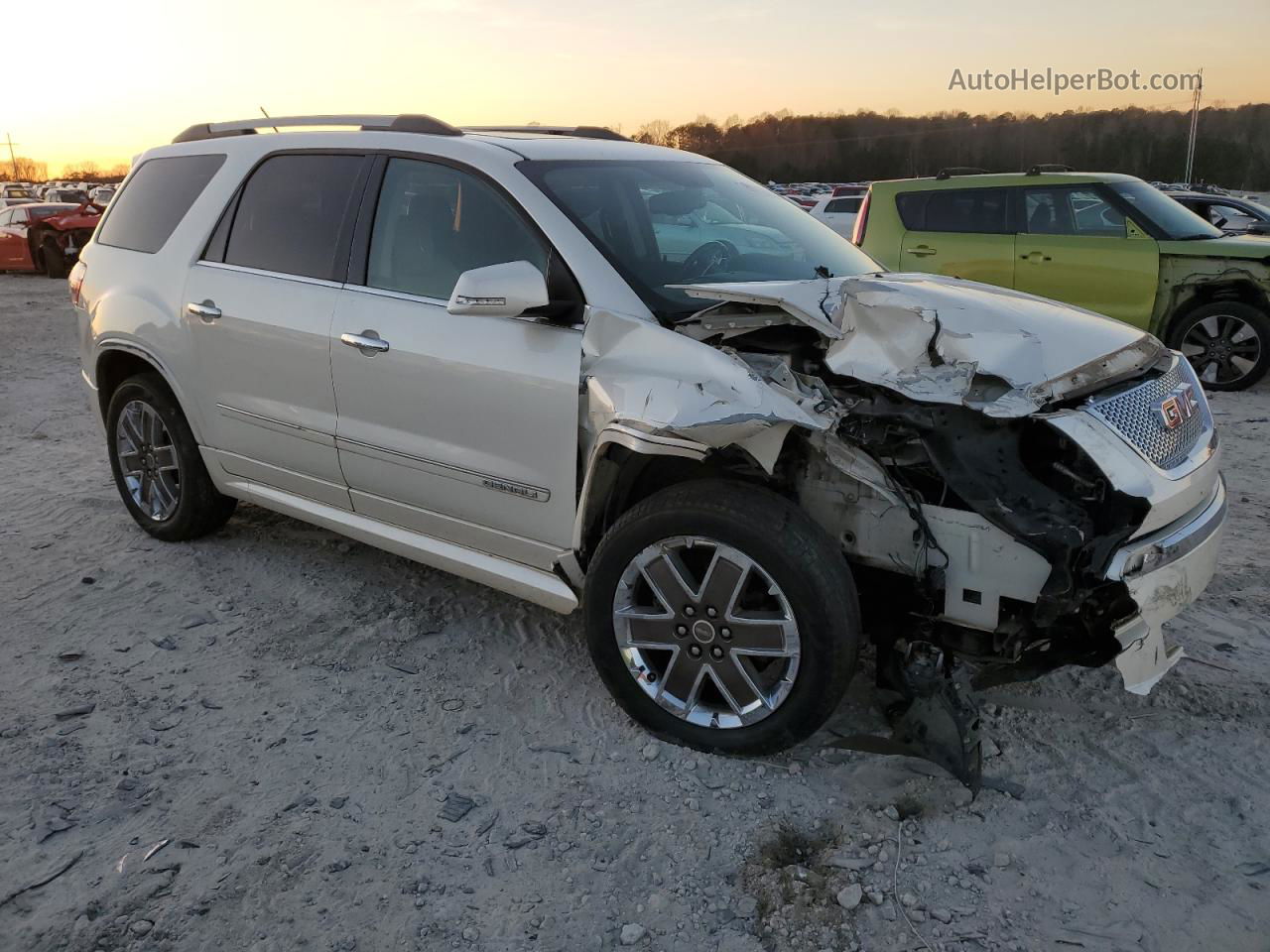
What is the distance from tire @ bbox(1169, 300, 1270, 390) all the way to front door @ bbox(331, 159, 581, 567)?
6.82 m

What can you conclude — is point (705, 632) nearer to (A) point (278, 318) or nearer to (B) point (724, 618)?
(B) point (724, 618)

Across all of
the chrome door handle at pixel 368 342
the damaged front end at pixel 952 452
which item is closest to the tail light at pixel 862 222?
the damaged front end at pixel 952 452

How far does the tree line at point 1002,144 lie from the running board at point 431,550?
45.4 metres

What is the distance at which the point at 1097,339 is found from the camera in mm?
2980

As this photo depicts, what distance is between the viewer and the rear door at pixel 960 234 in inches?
343

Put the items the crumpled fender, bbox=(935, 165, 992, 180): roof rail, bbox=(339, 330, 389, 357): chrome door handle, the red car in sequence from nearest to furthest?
1. the crumpled fender
2. bbox=(339, 330, 389, 357): chrome door handle
3. bbox=(935, 165, 992, 180): roof rail
4. the red car

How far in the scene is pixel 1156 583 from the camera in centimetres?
262

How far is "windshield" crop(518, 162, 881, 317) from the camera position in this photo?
130 inches

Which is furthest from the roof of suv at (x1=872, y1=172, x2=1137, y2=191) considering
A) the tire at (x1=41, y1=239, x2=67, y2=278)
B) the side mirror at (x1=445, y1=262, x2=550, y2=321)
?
the tire at (x1=41, y1=239, x2=67, y2=278)

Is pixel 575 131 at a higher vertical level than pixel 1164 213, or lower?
higher

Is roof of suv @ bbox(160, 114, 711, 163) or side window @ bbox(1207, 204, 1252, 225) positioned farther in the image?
side window @ bbox(1207, 204, 1252, 225)

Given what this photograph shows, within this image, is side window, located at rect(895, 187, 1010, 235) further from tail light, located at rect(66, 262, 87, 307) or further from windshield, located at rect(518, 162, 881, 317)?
tail light, located at rect(66, 262, 87, 307)

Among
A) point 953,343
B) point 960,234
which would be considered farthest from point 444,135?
point 960,234

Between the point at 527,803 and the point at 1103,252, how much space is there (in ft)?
24.5
